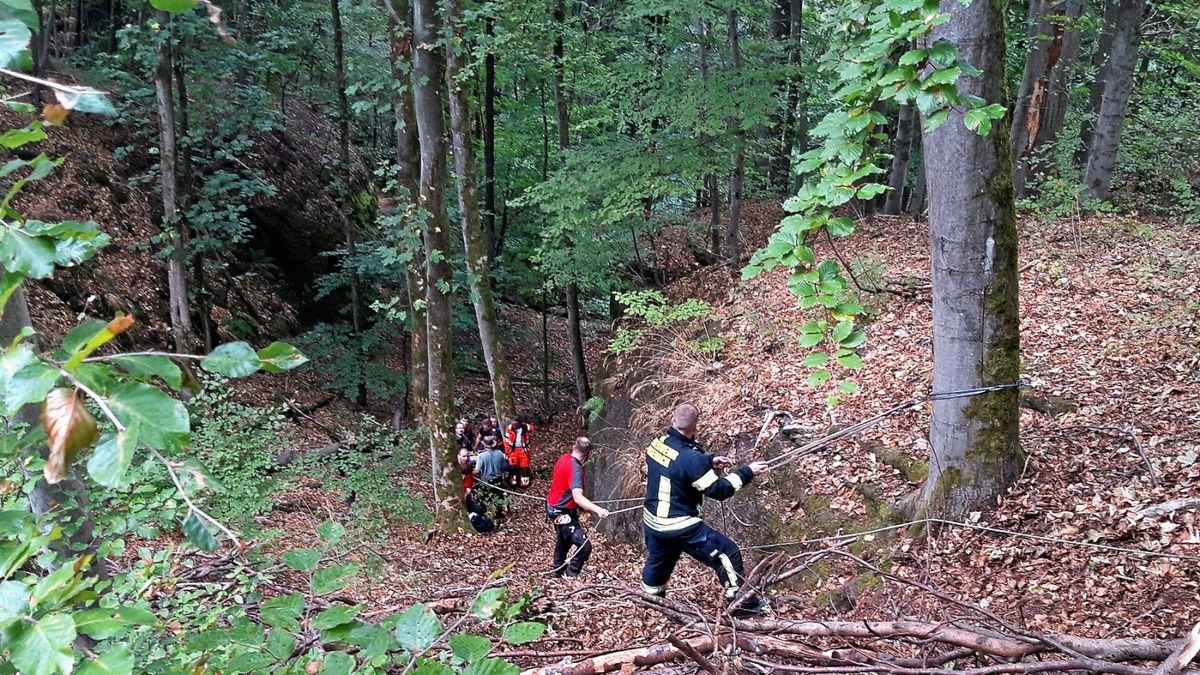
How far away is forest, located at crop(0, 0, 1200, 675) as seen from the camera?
2.13 m

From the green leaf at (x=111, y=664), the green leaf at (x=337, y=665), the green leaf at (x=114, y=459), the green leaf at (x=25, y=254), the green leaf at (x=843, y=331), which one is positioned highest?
the green leaf at (x=25, y=254)

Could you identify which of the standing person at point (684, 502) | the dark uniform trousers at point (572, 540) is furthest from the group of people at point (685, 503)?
the dark uniform trousers at point (572, 540)

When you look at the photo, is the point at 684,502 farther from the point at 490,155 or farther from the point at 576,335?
the point at 490,155

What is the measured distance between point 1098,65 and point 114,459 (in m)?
17.7

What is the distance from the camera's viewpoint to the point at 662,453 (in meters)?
5.52

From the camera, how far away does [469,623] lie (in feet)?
13.7

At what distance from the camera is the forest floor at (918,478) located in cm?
445

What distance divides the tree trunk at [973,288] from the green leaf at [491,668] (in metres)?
4.05

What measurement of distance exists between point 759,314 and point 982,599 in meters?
6.42

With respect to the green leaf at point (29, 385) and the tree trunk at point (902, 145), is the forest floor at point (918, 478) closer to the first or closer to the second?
the tree trunk at point (902, 145)

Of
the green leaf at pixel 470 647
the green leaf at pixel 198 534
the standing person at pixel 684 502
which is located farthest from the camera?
the standing person at pixel 684 502

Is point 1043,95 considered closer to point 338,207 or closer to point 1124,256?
point 1124,256

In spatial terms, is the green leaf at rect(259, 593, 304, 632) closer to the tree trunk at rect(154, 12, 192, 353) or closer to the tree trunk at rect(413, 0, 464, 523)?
the tree trunk at rect(413, 0, 464, 523)

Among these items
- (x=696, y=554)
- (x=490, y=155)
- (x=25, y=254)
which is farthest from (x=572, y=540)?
(x=490, y=155)
